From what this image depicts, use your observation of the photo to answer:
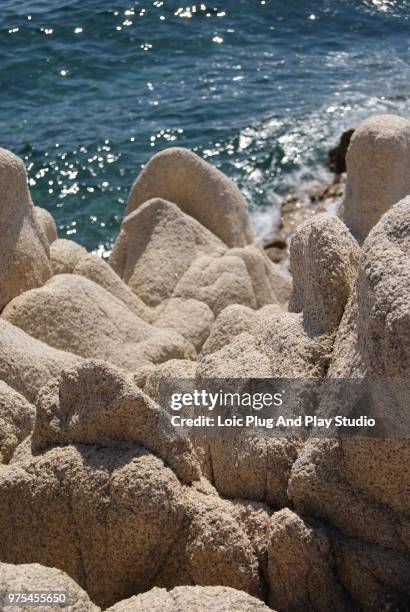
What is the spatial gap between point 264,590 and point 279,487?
421mm

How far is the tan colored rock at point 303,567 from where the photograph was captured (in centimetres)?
355

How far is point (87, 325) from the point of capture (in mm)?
6207

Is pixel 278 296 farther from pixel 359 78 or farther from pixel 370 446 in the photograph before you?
pixel 359 78

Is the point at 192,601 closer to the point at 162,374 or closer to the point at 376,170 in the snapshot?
the point at 162,374

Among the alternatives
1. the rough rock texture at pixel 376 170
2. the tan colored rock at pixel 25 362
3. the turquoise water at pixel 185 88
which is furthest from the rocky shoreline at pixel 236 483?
the turquoise water at pixel 185 88

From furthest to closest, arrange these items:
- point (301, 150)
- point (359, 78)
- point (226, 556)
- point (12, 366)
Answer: point (359, 78)
point (301, 150)
point (12, 366)
point (226, 556)

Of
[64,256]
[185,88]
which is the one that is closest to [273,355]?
[64,256]

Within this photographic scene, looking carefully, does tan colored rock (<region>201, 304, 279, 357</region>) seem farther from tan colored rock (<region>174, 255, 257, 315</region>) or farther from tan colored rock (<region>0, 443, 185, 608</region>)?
tan colored rock (<region>0, 443, 185, 608</region>)

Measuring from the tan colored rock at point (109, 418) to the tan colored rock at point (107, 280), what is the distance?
3.13 meters

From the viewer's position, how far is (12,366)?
16.3ft

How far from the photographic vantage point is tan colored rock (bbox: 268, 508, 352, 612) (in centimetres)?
355

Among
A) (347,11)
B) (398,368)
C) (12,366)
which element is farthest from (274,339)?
(347,11)

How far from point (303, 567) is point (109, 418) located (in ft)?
3.14

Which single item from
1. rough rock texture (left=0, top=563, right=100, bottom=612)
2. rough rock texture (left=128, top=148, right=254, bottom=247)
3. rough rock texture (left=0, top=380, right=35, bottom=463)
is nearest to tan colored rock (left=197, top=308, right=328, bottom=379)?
rough rock texture (left=0, top=380, right=35, bottom=463)
